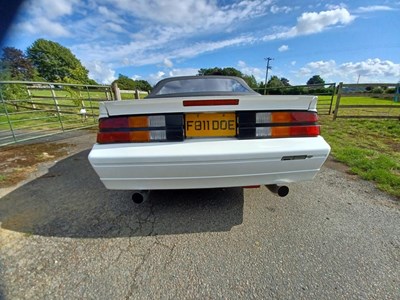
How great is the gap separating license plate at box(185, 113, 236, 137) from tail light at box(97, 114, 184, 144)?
9 cm

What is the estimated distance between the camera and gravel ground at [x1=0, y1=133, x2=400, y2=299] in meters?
1.50

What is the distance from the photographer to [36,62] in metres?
48.8

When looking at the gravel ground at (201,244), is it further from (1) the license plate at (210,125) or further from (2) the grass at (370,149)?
(1) the license plate at (210,125)

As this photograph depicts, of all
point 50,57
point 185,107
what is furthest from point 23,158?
point 50,57

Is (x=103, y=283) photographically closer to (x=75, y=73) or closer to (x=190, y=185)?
(x=190, y=185)

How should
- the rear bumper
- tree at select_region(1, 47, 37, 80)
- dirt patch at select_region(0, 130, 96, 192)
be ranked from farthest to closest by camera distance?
tree at select_region(1, 47, 37, 80)
dirt patch at select_region(0, 130, 96, 192)
the rear bumper

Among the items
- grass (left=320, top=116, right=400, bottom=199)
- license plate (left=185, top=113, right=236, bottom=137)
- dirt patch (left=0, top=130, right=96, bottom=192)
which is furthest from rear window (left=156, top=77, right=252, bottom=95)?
dirt patch (left=0, top=130, right=96, bottom=192)

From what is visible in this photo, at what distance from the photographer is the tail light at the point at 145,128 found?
188 centimetres

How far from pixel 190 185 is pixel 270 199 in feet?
3.91

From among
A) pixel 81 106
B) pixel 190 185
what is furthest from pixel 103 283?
pixel 81 106

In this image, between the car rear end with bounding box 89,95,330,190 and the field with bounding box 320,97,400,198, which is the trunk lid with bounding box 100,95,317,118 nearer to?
the car rear end with bounding box 89,95,330,190

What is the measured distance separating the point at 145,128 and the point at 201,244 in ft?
3.73

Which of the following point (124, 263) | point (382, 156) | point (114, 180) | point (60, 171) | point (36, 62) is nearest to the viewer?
point (124, 263)

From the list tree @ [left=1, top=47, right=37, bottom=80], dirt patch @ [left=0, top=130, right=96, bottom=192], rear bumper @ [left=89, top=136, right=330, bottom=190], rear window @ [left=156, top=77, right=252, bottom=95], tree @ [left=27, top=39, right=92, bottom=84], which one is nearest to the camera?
rear bumper @ [left=89, top=136, right=330, bottom=190]
